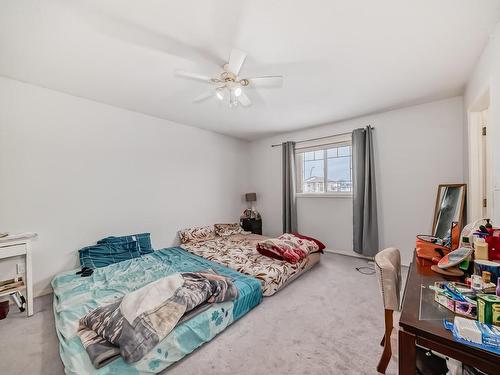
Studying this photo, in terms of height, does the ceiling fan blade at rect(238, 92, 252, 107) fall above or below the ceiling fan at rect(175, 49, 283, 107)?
below

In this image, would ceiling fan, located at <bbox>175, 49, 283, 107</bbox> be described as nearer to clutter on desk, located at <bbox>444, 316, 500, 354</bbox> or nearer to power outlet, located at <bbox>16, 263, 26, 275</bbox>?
clutter on desk, located at <bbox>444, 316, 500, 354</bbox>

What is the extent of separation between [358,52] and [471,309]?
2.00 m

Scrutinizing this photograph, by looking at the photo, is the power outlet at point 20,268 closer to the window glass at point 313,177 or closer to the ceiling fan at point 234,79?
the ceiling fan at point 234,79

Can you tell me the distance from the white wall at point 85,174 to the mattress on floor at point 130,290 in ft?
1.79

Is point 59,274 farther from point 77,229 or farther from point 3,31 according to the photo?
point 3,31

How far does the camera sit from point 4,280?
219 cm

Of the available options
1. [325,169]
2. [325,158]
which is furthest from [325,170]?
[325,158]

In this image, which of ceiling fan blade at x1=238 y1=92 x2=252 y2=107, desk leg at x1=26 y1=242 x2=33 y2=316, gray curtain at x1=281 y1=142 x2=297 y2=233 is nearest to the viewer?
desk leg at x1=26 y1=242 x2=33 y2=316

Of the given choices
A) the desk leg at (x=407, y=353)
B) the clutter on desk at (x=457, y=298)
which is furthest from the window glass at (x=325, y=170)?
the desk leg at (x=407, y=353)

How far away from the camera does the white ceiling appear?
4.61 feet

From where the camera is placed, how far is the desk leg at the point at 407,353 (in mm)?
762

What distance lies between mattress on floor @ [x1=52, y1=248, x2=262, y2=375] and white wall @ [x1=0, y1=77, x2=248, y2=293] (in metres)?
0.55

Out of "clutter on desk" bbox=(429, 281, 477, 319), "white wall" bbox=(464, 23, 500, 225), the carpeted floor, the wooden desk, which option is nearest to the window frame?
the carpeted floor

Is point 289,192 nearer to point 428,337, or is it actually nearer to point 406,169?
point 406,169
